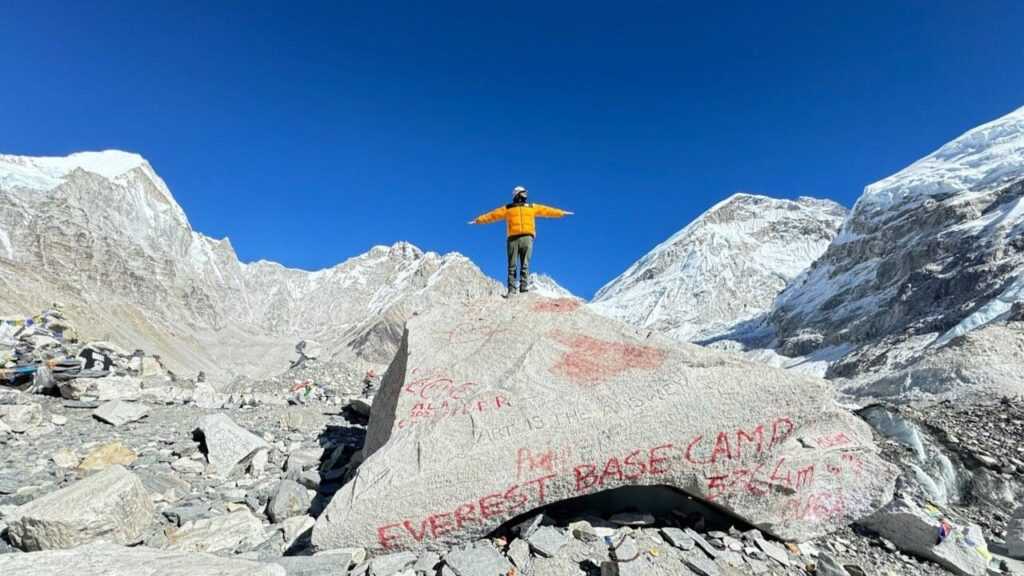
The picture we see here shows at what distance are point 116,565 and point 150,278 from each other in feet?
351

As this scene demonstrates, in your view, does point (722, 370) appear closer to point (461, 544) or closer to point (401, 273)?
point (461, 544)

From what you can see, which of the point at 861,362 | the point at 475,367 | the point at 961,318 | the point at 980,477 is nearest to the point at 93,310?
the point at 475,367

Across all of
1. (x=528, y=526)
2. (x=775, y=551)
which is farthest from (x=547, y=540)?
(x=775, y=551)

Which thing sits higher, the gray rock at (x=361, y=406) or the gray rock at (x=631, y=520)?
the gray rock at (x=361, y=406)

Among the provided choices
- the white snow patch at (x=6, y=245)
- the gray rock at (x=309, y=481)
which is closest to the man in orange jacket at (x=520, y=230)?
the gray rock at (x=309, y=481)

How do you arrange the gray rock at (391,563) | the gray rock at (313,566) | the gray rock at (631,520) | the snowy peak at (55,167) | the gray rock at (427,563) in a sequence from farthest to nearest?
the snowy peak at (55,167), the gray rock at (631,520), the gray rock at (427,563), the gray rock at (391,563), the gray rock at (313,566)

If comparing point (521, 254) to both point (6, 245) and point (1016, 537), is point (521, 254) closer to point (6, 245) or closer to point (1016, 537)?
point (1016, 537)

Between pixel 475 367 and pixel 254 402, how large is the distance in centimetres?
891

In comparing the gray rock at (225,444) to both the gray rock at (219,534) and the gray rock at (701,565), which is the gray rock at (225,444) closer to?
the gray rock at (219,534)

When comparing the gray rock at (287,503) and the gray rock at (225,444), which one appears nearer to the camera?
the gray rock at (287,503)

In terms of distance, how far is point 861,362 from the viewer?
154 feet

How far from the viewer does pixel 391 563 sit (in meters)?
4.29

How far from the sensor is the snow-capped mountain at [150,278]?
62.2m

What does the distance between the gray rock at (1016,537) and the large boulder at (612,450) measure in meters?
2.09
